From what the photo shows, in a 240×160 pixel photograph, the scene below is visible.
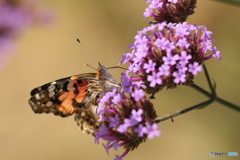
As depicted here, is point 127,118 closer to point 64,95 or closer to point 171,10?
point 64,95

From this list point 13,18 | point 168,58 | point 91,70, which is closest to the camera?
point 168,58

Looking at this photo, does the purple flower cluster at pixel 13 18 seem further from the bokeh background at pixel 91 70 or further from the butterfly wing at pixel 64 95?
the butterfly wing at pixel 64 95

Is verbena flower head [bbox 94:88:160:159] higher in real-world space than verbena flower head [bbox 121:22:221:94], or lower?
lower

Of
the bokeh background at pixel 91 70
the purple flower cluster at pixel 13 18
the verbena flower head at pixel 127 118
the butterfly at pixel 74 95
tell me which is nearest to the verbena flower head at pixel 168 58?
the verbena flower head at pixel 127 118

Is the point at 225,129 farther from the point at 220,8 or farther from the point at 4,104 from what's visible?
the point at 4,104

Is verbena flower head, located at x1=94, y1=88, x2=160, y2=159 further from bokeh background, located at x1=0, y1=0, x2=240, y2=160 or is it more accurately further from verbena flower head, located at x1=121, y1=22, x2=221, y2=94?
bokeh background, located at x1=0, y1=0, x2=240, y2=160

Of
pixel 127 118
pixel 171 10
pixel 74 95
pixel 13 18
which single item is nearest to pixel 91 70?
pixel 13 18

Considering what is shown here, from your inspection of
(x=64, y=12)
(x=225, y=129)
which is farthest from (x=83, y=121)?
(x=64, y=12)

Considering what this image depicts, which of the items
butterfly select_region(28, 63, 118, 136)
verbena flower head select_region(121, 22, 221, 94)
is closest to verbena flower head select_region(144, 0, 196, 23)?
verbena flower head select_region(121, 22, 221, 94)
